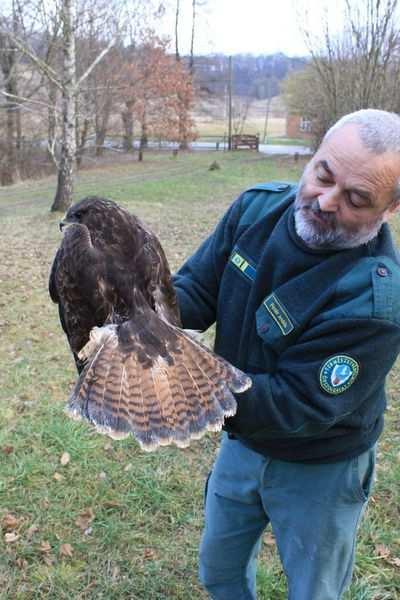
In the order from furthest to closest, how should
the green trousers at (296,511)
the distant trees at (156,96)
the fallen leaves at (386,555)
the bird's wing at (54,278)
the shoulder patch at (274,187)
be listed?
the distant trees at (156,96) < the fallen leaves at (386,555) < the bird's wing at (54,278) < the shoulder patch at (274,187) < the green trousers at (296,511)

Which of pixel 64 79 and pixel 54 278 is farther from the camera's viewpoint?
pixel 64 79

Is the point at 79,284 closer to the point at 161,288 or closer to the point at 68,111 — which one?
the point at 161,288

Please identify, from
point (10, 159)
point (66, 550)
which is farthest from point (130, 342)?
point (10, 159)

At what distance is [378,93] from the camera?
13328 millimetres

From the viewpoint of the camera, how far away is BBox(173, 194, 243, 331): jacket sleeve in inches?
98.6

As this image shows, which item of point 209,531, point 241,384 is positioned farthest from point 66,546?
point 241,384

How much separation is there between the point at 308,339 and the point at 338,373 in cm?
17

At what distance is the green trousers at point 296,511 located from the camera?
7.38ft

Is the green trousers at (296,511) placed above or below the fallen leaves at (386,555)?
above

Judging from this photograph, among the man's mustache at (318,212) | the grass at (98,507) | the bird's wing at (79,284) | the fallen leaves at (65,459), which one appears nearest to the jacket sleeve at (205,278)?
the bird's wing at (79,284)

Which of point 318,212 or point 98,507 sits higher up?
point 318,212

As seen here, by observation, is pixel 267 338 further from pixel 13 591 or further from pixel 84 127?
pixel 84 127

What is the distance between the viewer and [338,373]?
1905 millimetres

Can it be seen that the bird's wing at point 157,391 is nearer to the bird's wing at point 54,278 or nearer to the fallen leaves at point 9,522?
the bird's wing at point 54,278
